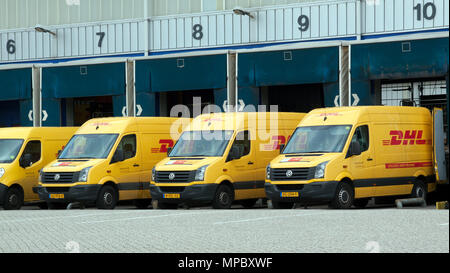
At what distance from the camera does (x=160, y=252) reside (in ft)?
35.7

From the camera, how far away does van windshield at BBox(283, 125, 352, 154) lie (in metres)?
18.6

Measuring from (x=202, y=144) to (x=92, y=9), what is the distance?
48.1 feet

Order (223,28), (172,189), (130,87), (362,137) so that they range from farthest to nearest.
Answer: (223,28) → (130,87) → (172,189) → (362,137)

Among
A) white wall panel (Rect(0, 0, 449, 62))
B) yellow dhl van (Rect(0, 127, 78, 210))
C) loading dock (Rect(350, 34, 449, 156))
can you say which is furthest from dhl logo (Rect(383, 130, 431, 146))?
yellow dhl van (Rect(0, 127, 78, 210))

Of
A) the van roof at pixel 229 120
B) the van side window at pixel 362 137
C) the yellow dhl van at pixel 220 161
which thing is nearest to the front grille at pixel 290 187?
the yellow dhl van at pixel 220 161

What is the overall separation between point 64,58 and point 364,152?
682 inches

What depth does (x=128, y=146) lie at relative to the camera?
68.6ft

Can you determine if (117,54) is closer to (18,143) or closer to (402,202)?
(18,143)

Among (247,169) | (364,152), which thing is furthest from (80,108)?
(364,152)

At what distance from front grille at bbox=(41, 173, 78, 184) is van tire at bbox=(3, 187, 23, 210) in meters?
1.26

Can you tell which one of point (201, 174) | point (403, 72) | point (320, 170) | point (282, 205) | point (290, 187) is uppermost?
point (403, 72)

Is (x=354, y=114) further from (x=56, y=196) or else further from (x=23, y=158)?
(x=23, y=158)

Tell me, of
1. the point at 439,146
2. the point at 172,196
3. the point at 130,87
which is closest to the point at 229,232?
the point at 172,196

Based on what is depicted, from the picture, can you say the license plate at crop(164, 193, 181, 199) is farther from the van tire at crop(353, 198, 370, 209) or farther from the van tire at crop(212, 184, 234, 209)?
the van tire at crop(353, 198, 370, 209)
